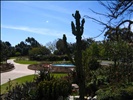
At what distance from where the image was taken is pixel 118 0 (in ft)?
19.3

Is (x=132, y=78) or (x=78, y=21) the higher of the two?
(x=78, y=21)

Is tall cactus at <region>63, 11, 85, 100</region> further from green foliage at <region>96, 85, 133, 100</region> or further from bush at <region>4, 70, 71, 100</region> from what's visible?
bush at <region>4, 70, 71, 100</region>

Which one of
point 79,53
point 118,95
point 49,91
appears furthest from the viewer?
point 49,91

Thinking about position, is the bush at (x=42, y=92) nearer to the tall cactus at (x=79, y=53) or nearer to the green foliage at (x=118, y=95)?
the green foliage at (x=118, y=95)

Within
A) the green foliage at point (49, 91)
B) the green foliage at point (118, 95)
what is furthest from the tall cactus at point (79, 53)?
the green foliage at point (49, 91)

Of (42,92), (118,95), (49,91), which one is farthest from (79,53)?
(42,92)

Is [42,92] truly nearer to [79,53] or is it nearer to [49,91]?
[49,91]

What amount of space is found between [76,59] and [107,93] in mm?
2643

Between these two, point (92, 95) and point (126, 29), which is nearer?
point (126, 29)

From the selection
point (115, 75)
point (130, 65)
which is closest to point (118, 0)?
point (115, 75)

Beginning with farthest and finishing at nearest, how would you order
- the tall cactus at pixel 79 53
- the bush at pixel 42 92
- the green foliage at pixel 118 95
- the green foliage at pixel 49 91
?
the green foliage at pixel 49 91
the bush at pixel 42 92
the green foliage at pixel 118 95
the tall cactus at pixel 79 53

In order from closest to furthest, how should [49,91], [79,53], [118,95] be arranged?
1. [79,53]
2. [118,95]
3. [49,91]

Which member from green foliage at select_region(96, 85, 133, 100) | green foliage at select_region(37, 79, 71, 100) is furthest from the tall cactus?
green foliage at select_region(37, 79, 71, 100)

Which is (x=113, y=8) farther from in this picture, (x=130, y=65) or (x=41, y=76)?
(x=130, y=65)
